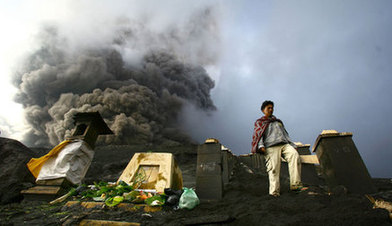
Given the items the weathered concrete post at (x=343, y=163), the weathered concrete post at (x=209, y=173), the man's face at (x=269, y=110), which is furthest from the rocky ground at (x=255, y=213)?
the man's face at (x=269, y=110)

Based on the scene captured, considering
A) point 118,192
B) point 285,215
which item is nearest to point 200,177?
point 118,192

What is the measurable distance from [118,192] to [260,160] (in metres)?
11.2

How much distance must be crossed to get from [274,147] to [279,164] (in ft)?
1.17

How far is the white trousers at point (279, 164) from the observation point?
355 cm

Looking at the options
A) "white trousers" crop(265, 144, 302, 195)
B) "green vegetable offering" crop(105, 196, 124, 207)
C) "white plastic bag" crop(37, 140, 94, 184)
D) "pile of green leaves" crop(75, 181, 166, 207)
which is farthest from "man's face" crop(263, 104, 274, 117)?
"white plastic bag" crop(37, 140, 94, 184)

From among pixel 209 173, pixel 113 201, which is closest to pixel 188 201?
pixel 209 173

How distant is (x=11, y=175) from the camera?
531 cm

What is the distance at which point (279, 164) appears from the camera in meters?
3.75

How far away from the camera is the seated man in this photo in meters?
3.57

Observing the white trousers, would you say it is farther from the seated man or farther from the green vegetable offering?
the green vegetable offering

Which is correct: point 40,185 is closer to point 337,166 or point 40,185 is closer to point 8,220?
point 8,220

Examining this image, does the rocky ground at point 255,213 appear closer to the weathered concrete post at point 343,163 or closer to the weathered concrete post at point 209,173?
the weathered concrete post at point 343,163

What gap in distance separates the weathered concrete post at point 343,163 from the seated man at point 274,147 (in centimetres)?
89

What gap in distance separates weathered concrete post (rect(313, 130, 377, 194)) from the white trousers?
95cm
